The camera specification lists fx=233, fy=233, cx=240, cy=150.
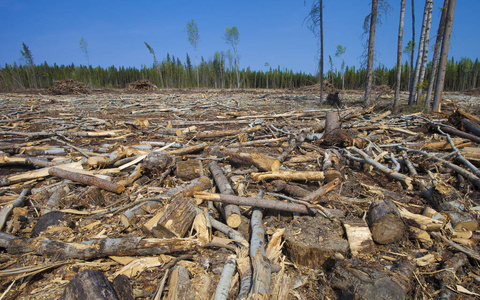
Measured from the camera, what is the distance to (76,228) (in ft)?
9.40

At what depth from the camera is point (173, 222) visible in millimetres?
2469

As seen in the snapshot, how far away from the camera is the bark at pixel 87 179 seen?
358 cm

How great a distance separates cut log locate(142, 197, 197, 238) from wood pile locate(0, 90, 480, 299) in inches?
0.5

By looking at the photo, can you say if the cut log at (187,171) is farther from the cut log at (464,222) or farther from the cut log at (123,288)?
the cut log at (464,222)

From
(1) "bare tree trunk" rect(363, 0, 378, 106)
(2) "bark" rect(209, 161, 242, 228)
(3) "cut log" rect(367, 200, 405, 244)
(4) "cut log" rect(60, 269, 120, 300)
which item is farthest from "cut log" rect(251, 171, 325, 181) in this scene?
(1) "bare tree trunk" rect(363, 0, 378, 106)

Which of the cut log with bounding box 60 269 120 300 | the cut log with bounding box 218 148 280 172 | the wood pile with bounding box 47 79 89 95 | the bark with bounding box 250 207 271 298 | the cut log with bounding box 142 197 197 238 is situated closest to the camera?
the cut log with bounding box 60 269 120 300

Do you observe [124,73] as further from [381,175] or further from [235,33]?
[381,175]

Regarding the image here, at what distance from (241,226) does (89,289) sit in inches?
62.8

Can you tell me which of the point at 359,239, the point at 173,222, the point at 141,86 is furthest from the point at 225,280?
the point at 141,86

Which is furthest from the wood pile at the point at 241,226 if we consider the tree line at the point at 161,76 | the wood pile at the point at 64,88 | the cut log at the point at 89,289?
the tree line at the point at 161,76

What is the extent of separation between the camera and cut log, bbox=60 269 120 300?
5.52 ft

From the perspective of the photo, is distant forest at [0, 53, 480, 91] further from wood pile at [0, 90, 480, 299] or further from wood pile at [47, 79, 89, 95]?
wood pile at [0, 90, 480, 299]

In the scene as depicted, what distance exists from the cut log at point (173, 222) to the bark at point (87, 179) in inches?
52.5

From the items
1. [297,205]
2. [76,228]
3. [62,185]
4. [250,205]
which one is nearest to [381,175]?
[297,205]
